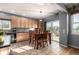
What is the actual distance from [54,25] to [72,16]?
0.38 meters

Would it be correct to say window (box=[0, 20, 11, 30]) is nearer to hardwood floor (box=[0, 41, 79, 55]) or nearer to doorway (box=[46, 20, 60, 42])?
hardwood floor (box=[0, 41, 79, 55])

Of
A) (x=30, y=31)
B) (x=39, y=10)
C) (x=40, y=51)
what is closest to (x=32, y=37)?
(x=30, y=31)

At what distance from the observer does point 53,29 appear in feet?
5.77

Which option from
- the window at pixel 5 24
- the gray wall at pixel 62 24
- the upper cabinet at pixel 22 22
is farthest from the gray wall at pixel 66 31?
the window at pixel 5 24

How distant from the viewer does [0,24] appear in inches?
63.5

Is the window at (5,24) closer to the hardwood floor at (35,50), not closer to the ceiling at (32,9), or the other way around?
the ceiling at (32,9)

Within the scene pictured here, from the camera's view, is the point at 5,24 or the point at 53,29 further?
the point at 53,29

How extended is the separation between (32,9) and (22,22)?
318 millimetres

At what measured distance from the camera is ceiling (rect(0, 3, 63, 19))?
1.61m

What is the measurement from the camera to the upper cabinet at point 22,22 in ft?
5.35

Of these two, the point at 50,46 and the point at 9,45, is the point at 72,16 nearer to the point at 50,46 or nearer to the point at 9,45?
the point at 50,46

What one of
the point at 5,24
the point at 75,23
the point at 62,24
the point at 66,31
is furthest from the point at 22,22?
the point at 75,23

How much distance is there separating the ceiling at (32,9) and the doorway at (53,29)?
0.19 m

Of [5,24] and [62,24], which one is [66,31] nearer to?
[62,24]
